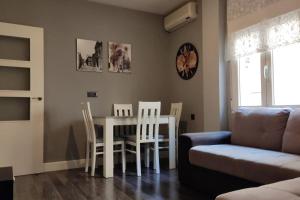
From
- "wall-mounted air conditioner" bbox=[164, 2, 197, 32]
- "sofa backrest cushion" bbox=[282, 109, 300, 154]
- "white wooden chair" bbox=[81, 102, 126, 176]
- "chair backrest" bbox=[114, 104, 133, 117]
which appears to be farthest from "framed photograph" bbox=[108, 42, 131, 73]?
"sofa backrest cushion" bbox=[282, 109, 300, 154]

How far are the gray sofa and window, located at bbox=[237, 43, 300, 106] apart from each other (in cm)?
31

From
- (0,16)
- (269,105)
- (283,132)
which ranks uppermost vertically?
(0,16)

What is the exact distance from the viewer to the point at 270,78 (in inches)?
119

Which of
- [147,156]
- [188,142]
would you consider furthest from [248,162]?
[147,156]

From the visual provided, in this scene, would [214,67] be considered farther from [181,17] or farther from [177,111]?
[181,17]

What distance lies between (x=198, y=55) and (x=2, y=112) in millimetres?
3079

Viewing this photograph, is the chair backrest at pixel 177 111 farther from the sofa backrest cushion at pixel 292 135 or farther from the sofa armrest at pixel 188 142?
the sofa backrest cushion at pixel 292 135

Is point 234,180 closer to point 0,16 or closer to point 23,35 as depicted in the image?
point 23,35

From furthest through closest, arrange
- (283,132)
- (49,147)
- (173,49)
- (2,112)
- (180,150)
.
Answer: (173,49), (49,147), (2,112), (180,150), (283,132)

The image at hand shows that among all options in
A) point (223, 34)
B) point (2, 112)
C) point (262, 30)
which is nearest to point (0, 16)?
point (2, 112)

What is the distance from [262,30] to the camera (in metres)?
3.05

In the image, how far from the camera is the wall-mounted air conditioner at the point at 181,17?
13.3ft

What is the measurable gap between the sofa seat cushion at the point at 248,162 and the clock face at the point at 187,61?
1790mm

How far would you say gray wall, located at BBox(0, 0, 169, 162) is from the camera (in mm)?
3840
